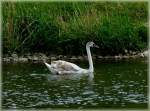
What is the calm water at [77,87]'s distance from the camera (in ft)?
57.7

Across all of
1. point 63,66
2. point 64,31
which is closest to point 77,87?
point 63,66

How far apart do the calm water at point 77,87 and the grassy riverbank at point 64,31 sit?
1.35 metres

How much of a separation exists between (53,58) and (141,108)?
862 cm

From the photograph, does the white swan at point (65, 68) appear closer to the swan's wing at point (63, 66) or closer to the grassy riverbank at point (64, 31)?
the swan's wing at point (63, 66)

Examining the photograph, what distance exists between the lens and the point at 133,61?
2419cm

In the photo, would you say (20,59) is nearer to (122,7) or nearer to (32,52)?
(32,52)

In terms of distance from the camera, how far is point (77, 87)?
774 inches

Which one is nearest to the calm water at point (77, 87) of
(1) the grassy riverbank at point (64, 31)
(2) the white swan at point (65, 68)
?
(2) the white swan at point (65, 68)

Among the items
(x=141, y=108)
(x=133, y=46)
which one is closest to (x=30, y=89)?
(x=141, y=108)

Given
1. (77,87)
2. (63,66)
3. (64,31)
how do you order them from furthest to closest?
(64,31), (63,66), (77,87)

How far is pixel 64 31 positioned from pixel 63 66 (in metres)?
2.72

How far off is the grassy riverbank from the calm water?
135 cm

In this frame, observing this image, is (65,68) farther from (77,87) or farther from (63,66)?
(77,87)

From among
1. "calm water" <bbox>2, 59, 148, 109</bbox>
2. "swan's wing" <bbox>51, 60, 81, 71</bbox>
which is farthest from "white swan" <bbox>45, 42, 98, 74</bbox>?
"calm water" <bbox>2, 59, 148, 109</bbox>
